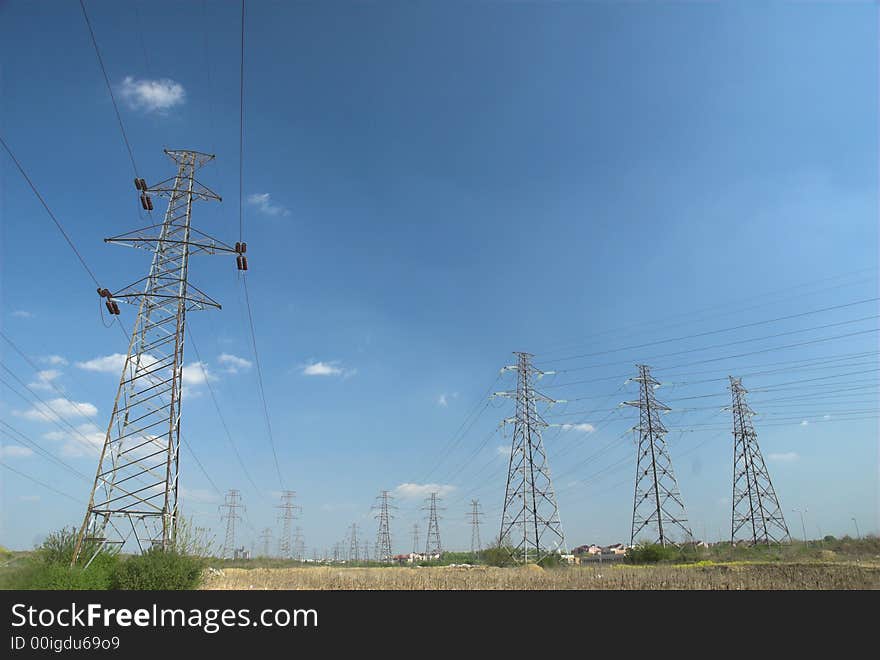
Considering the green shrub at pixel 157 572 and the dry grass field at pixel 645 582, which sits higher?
the green shrub at pixel 157 572

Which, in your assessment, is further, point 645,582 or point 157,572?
point 645,582

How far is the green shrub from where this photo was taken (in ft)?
65.6

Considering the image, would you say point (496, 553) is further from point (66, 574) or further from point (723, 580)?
point (66, 574)

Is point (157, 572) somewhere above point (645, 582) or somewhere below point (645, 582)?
above

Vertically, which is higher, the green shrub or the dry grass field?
the green shrub

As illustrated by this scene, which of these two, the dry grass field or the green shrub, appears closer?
the green shrub

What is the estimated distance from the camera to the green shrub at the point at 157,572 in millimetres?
19984

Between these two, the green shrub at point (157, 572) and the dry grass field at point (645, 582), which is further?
the dry grass field at point (645, 582)

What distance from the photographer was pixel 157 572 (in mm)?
20172
